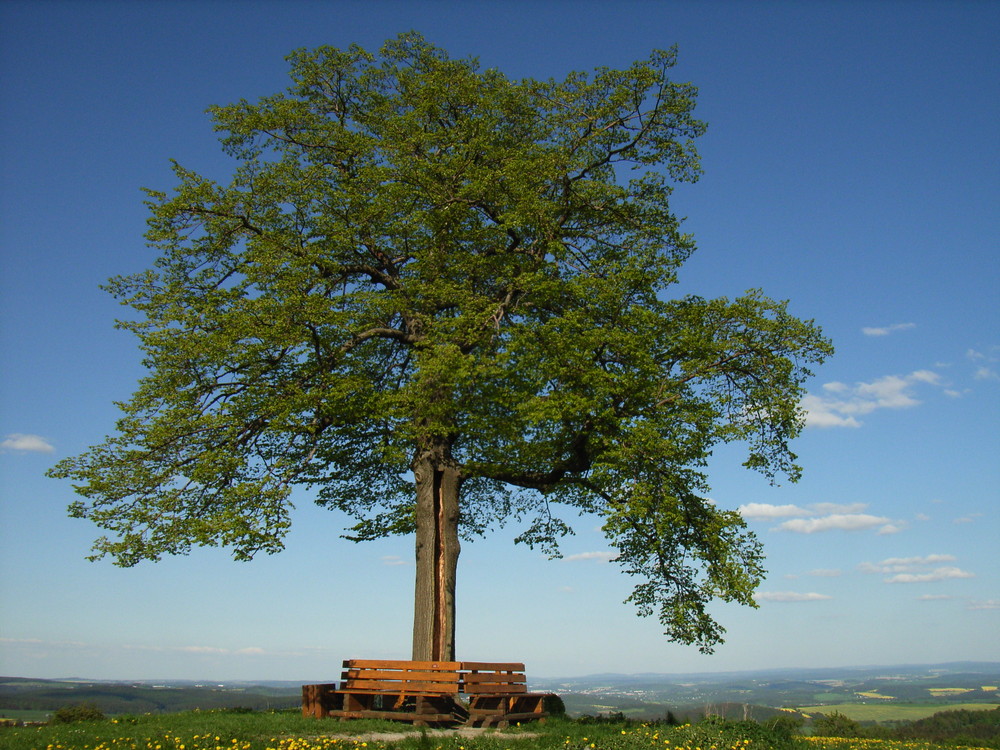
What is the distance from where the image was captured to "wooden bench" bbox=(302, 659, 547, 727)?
16609 millimetres

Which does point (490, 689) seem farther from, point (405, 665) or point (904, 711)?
point (904, 711)

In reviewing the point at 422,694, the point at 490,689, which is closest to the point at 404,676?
the point at 422,694

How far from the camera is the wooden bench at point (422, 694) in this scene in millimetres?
16609

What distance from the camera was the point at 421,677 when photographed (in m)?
16.7

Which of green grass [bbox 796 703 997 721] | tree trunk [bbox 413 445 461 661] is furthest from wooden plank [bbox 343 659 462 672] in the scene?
green grass [bbox 796 703 997 721]

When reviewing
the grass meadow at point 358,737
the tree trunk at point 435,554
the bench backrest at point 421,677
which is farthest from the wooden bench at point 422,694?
the tree trunk at point 435,554

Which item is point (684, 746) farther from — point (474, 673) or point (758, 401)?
point (758, 401)

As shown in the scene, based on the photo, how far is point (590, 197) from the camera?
917 inches

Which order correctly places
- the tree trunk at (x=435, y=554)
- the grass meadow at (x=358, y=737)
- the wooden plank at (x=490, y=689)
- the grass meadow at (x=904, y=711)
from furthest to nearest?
the grass meadow at (x=904, y=711)
the tree trunk at (x=435, y=554)
the wooden plank at (x=490, y=689)
the grass meadow at (x=358, y=737)

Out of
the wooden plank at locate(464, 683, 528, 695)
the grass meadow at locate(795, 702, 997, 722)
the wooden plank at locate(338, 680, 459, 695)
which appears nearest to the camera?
the wooden plank at locate(338, 680, 459, 695)

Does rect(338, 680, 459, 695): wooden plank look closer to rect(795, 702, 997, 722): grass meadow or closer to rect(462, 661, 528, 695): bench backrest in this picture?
rect(462, 661, 528, 695): bench backrest

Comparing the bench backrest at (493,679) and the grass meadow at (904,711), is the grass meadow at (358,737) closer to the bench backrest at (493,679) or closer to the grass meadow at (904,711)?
the bench backrest at (493,679)

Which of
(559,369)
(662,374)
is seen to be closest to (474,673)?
(559,369)

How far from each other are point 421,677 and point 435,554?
4.34 m
